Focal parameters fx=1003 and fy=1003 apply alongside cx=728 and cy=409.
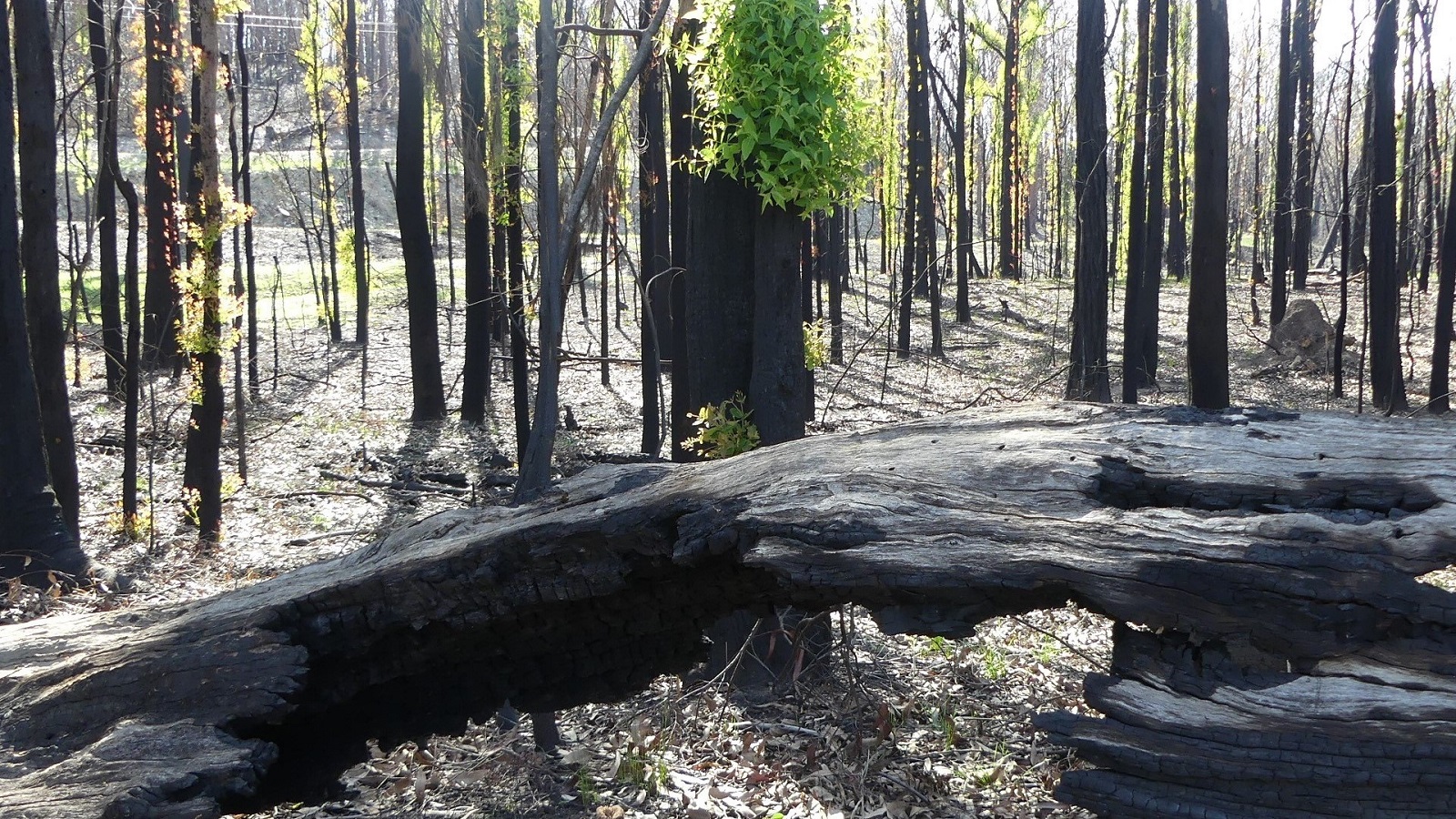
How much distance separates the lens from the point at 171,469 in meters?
13.2

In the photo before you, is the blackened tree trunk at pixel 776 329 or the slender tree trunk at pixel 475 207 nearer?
the blackened tree trunk at pixel 776 329

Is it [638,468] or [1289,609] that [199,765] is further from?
[1289,609]

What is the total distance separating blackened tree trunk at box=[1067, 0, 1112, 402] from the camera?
10.3 metres

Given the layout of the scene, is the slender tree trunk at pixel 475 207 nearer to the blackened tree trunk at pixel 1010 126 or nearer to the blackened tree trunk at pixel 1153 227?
the blackened tree trunk at pixel 1010 126

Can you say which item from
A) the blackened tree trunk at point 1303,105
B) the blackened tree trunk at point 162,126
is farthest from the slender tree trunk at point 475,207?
the blackened tree trunk at point 1303,105

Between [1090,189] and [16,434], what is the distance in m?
9.92

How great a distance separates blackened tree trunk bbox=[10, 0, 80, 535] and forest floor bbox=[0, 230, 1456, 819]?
4.08 feet

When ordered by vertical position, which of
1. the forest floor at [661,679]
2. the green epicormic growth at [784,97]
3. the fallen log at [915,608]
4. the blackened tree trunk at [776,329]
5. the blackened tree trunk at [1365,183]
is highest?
the blackened tree trunk at [1365,183]

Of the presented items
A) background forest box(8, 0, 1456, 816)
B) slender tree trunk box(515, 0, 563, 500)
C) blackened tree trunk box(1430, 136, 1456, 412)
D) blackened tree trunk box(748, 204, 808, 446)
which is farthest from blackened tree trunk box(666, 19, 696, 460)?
blackened tree trunk box(1430, 136, 1456, 412)

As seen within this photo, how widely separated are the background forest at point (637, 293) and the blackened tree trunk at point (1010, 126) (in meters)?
0.22

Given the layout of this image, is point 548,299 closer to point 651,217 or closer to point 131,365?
point 651,217

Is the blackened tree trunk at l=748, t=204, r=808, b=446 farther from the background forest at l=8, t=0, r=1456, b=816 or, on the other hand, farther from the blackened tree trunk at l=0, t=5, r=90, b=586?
the blackened tree trunk at l=0, t=5, r=90, b=586

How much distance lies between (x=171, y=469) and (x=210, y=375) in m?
4.16

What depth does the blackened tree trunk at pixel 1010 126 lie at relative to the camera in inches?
885
